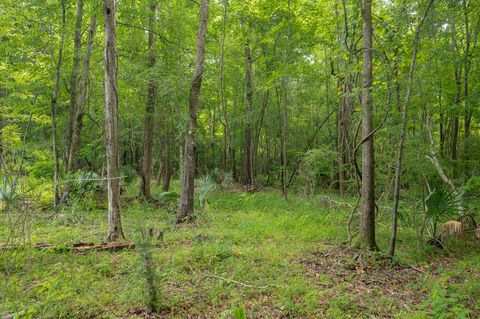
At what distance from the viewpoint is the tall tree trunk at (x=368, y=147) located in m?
5.89

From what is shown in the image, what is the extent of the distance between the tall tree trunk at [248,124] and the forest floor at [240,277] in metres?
8.52

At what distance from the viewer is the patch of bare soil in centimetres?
412

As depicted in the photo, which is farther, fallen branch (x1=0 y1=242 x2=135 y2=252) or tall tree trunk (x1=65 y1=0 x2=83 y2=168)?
tall tree trunk (x1=65 y1=0 x2=83 y2=168)

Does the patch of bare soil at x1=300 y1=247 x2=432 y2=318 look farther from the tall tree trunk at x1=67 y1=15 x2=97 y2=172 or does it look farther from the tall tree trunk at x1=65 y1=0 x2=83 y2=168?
the tall tree trunk at x1=65 y1=0 x2=83 y2=168

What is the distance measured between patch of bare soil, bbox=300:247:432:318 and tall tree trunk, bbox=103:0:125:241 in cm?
374

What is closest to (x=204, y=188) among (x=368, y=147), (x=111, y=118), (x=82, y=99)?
(x=111, y=118)

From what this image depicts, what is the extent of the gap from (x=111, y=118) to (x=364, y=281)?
5.41m

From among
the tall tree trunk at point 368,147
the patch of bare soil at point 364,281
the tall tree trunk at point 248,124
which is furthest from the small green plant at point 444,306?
the tall tree trunk at point 248,124

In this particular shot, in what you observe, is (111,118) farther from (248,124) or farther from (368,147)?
(248,124)

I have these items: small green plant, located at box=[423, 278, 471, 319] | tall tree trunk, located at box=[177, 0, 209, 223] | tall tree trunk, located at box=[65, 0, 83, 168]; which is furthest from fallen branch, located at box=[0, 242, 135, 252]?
tall tree trunk, located at box=[65, 0, 83, 168]

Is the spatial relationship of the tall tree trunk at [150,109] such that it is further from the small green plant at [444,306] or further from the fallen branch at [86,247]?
the small green plant at [444,306]

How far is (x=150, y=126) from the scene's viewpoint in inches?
461

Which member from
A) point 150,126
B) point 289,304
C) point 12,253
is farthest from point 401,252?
point 150,126

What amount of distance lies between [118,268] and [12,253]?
163 cm
